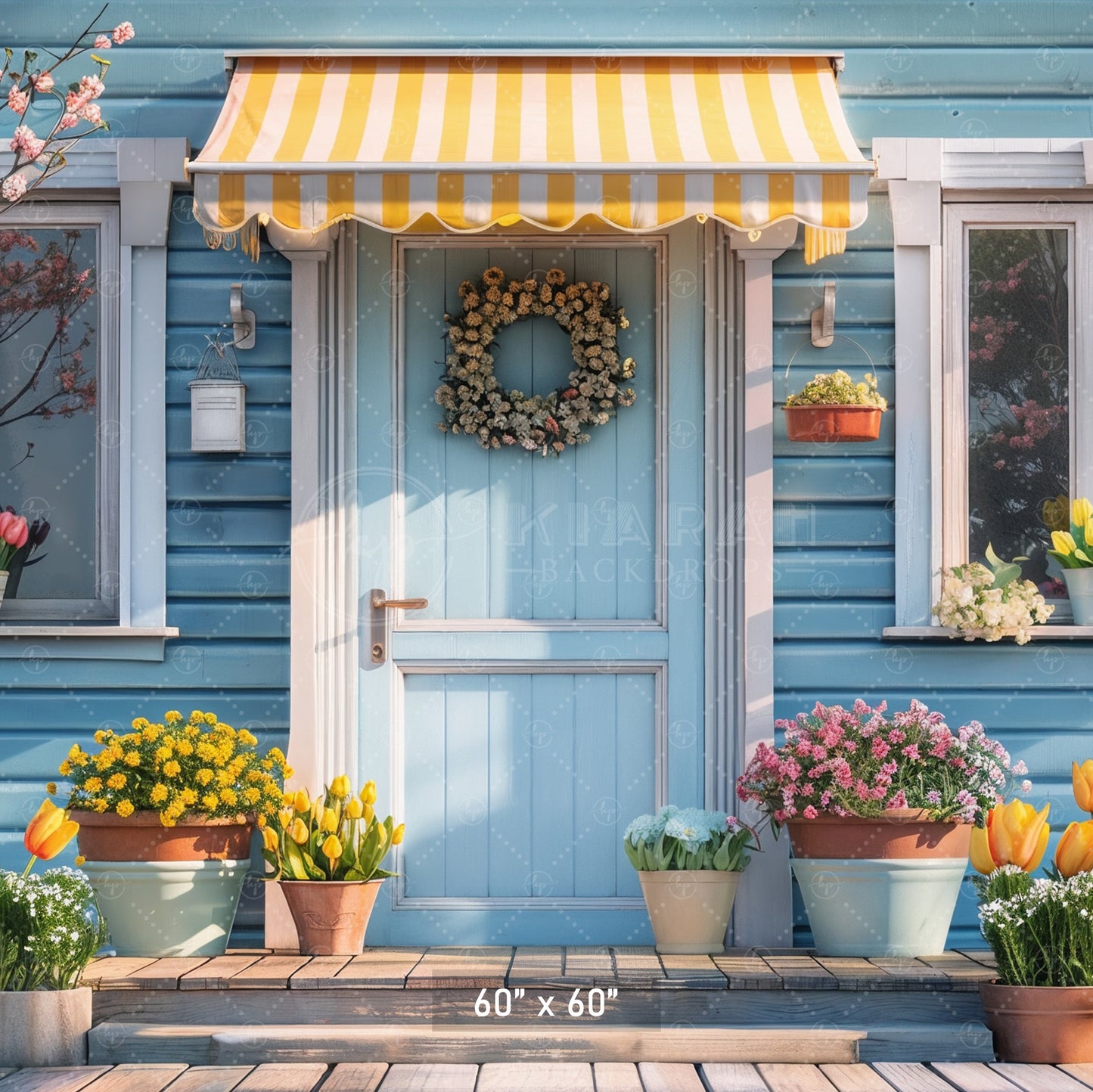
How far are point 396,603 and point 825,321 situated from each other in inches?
66.1

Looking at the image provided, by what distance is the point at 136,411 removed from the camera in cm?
487

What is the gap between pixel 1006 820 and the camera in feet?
13.9

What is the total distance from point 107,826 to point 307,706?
731mm

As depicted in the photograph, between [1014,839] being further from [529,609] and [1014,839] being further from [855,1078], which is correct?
[529,609]

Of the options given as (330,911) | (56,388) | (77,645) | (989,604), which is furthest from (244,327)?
(989,604)

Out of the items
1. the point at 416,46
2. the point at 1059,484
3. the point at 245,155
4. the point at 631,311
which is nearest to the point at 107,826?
the point at 245,155

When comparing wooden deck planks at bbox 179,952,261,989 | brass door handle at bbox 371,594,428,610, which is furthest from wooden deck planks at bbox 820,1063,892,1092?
brass door handle at bbox 371,594,428,610

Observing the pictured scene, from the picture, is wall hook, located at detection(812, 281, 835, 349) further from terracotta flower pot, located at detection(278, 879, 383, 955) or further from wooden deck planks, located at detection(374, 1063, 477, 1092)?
wooden deck planks, located at detection(374, 1063, 477, 1092)

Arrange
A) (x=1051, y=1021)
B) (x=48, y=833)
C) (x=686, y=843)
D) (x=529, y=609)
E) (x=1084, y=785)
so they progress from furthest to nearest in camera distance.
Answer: (x=529, y=609) → (x=686, y=843) → (x=1084, y=785) → (x=48, y=833) → (x=1051, y=1021)

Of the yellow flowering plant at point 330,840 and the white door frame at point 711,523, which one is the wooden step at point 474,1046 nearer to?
the yellow flowering plant at point 330,840

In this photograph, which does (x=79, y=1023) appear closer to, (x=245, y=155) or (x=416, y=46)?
(x=245, y=155)

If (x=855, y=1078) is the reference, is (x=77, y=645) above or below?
above

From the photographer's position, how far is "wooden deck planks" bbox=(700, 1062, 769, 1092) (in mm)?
3695

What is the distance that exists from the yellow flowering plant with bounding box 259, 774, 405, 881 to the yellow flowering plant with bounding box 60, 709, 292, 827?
10 centimetres
